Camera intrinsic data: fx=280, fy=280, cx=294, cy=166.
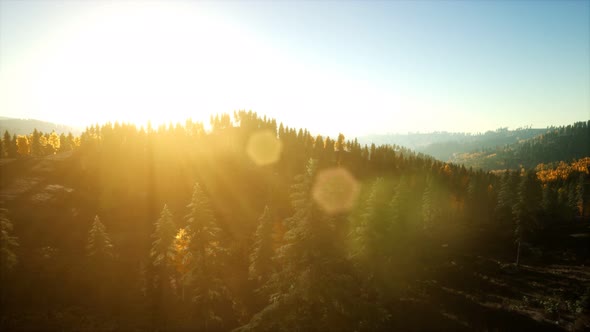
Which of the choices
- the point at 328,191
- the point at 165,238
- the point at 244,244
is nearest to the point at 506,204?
the point at 244,244

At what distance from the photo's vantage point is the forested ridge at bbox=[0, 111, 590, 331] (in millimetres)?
15695

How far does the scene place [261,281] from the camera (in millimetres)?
43906

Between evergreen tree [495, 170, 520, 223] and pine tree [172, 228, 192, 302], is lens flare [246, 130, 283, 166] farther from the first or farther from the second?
evergreen tree [495, 170, 520, 223]

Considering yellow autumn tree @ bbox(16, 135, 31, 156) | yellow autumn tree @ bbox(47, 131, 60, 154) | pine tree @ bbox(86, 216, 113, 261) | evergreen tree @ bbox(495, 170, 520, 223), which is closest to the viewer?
pine tree @ bbox(86, 216, 113, 261)

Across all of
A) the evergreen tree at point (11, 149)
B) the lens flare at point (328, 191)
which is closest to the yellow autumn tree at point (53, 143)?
the evergreen tree at point (11, 149)

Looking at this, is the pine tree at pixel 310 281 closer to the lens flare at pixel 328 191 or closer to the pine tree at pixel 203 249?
the lens flare at pixel 328 191

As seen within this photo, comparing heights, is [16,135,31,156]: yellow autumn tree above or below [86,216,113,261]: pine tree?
above

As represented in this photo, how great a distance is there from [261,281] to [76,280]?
25611 millimetres

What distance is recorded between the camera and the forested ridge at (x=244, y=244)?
15.7m

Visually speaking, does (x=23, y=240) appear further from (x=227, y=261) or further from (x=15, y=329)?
(x=227, y=261)

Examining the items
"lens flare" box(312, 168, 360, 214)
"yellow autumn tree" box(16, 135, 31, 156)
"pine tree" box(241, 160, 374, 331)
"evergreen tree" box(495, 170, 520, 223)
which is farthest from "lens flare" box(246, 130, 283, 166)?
"lens flare" box(312, 168, 360, 214)

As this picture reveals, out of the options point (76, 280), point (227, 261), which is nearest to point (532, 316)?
point (227, 261)

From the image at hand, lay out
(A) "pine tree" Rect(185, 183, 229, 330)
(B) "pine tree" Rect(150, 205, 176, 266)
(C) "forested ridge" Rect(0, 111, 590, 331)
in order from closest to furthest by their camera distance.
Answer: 1. (C) "forested ridge" Rect(0, 111, 590, 331)
2. (A) "pine tree" Rect(185, 183, 229, 330)
3. (B) "pine tree" Rect(150, 205, 176, 266)

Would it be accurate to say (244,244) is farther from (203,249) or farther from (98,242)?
(203,249)
